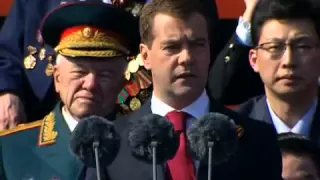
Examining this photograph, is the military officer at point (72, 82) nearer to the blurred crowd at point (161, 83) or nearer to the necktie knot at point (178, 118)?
the blurred crowd at point (161, 83)

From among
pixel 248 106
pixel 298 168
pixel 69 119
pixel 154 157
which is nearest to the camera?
pixel 154 157

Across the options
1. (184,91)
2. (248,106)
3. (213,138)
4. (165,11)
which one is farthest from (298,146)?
(213,138)

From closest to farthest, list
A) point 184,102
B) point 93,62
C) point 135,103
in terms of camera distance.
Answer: point 184,102 < point 93,62 < point 135,103

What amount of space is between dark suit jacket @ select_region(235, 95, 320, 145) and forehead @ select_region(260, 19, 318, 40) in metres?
0.22

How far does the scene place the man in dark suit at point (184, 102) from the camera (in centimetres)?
312

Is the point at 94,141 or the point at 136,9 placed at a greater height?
the point at 136,9

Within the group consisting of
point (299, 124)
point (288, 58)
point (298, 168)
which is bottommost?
point (298, 168)

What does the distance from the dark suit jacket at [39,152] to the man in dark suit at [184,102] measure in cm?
38

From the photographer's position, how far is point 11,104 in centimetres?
390

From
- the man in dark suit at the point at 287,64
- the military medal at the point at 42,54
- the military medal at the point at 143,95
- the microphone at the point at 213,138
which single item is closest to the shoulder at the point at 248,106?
the man in dark suit at the point at 287,64

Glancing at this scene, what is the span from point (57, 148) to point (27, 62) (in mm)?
546

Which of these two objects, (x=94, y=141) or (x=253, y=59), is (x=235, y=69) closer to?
(x=253, y=59)

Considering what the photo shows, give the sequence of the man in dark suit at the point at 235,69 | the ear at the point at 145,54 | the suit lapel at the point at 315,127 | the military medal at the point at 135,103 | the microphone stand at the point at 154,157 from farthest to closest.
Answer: the military medal at the point at 135,103
the man in dark suit at the point at 235,69
the suit lapel at the point at 315,127
the ear at the point at 145,54
the microphone stand at the point at 154,157

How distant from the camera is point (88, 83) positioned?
3.51 metres
